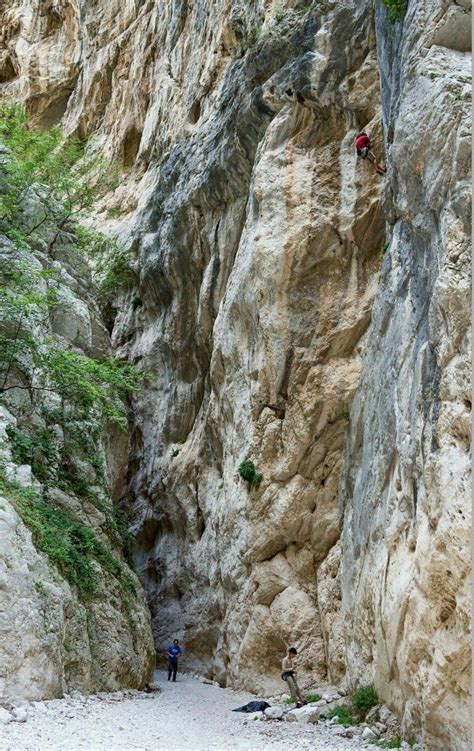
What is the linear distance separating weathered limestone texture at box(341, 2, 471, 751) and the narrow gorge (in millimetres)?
46

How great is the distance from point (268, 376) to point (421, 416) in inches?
303

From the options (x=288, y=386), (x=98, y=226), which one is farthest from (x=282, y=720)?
(x=98, y=226)

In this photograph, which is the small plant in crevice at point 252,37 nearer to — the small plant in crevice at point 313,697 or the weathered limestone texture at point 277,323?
the weathered limestone texture at point 277,323

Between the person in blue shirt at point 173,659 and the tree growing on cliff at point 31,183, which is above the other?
the tree growing on cliff at point 31,183

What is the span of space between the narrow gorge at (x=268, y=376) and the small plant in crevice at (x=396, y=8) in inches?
1.4

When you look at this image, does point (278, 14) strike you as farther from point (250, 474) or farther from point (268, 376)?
point (250, 474)

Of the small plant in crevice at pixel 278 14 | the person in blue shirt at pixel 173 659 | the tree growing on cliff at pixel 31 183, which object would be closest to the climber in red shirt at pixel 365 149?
the small plant in crevice at pixel 278 14

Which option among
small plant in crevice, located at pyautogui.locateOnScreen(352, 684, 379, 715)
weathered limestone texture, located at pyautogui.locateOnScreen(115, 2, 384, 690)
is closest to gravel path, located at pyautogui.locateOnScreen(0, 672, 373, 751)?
small plant in crevice, located at pyautogui.locateOnScreen(352, 684, 379, 715)

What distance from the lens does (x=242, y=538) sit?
656 inches

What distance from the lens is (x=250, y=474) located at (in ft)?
54.2

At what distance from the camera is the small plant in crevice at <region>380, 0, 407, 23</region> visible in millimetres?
11162

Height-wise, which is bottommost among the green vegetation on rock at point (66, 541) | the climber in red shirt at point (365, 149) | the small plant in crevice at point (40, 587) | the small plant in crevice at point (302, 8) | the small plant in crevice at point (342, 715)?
the small plant in crevice at point (342, 715)

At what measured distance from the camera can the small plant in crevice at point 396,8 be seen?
11.2 m

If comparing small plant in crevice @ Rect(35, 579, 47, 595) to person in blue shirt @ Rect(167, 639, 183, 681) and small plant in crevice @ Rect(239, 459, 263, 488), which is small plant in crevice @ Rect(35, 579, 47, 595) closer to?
small plant in crevice @ Rect(239, 459, 263, 488)
